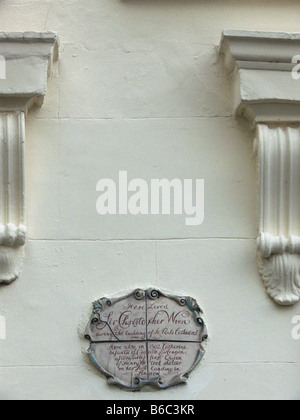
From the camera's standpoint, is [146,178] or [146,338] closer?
[146,338]

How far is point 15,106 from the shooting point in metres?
3.41

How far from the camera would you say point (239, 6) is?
11.8ft

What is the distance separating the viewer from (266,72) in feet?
11.3

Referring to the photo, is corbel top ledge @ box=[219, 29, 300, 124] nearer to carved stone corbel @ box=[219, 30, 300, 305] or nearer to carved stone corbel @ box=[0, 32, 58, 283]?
carved stone corbel @ box=[219, 30, 300, 305]

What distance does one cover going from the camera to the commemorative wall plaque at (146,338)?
3373mm

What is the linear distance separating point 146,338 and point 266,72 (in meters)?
1.18

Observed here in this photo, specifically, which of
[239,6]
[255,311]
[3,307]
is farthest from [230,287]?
[239,6]

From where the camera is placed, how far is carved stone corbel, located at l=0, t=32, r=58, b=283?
338cm
